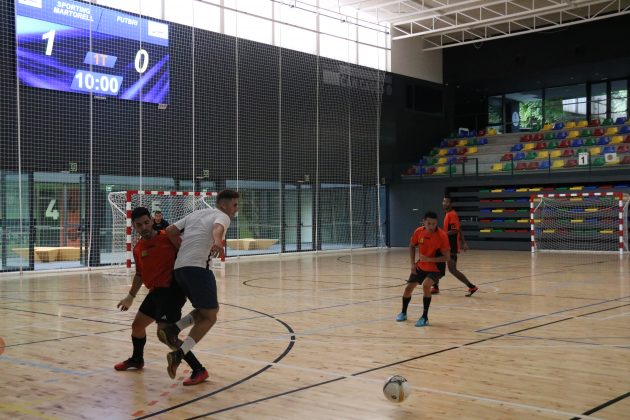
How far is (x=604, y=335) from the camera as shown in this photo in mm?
8117

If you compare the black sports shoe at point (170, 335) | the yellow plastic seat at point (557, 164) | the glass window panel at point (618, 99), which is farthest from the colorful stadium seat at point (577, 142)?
the black sports shoe at point (170, 335)

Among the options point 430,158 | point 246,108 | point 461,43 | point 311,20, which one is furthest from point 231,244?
point 461,43

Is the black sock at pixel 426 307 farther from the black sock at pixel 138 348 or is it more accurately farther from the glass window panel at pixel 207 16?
the glass window panel at pixel 207 16

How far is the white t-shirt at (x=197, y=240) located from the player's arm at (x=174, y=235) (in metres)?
0.07

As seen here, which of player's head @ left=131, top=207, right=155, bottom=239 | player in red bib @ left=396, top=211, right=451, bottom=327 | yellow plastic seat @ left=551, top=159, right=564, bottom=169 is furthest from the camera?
yellow plastic seat @ left=551, top=159, right=564, bottom=169

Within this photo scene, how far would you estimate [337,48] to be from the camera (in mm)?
26375

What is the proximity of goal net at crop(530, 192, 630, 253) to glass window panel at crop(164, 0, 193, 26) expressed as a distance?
13.6 metres

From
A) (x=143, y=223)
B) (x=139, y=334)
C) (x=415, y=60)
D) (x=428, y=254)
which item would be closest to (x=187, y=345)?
(x=139, y=334)

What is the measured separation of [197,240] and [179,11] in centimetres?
1704

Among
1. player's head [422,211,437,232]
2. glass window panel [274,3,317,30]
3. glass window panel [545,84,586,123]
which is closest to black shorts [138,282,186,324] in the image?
player's head [422,211,437,232]

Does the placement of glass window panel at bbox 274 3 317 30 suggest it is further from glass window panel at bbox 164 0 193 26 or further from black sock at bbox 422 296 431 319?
black sock at bbox 422 296 431 319

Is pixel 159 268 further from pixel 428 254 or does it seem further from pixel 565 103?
pixel 565 103

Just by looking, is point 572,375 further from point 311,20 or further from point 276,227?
point 311,20

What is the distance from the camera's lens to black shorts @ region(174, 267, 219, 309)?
19.3 ft
